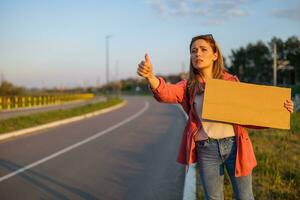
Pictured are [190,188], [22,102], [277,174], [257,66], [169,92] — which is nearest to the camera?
[169,92]

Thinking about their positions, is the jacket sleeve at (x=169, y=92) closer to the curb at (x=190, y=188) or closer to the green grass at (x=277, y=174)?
the curb at (x=190, y=188)

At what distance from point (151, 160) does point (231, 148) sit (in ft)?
22.5

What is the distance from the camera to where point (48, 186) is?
7.45 meters

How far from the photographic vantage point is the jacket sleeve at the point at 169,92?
3473 mm

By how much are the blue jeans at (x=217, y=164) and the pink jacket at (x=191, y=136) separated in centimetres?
5

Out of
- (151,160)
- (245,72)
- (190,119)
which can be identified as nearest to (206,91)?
(190,119)

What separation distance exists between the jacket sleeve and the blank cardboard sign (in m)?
0.20

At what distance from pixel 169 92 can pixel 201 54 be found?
0.42 meters

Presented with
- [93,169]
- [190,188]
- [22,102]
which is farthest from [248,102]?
[22,102]

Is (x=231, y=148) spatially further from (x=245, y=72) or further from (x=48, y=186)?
(x=245, y=72)

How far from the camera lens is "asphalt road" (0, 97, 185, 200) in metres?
7.00

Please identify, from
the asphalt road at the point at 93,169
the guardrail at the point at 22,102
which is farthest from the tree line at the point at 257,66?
the asphalt road at the point at 93,169

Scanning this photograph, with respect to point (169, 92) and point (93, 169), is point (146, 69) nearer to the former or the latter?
point (169, 92)

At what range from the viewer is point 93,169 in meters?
9.06
